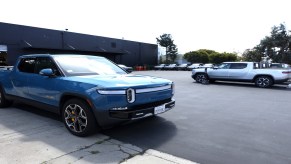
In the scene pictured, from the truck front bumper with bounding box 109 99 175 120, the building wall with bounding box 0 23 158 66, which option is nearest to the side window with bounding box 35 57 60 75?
the truck front bumper with bounding box 109 99 175 120

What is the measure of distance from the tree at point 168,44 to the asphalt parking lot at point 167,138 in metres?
51.4

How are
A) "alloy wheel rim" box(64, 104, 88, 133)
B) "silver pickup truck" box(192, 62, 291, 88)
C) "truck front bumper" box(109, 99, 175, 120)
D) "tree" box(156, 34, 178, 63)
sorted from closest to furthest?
"truck front bumper" box(109, 99, 175, 120) → "alloy wheel rim" box(64, 104, 88, 133) → "silver pickup truck" box(192, 62, 291, 88) → "tree" box(156, 34, 178, 63)

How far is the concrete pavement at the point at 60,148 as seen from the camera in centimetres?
324

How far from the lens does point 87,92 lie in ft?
12.8

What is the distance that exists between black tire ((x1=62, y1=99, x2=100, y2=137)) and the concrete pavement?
137 millimetres

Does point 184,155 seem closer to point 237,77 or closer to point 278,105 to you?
point 278,105

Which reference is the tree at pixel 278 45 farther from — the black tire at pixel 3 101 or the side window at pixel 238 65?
the black tire at pixel 3 101

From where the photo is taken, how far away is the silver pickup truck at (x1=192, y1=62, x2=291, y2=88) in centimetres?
1233

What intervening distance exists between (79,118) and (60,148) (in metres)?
0.69

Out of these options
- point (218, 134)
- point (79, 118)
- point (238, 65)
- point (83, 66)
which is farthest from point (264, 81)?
point (79, 118)

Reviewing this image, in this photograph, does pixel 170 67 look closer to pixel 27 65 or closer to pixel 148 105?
pixel 27 65

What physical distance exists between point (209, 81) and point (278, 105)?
7.63 meters

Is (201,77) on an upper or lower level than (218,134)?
upper

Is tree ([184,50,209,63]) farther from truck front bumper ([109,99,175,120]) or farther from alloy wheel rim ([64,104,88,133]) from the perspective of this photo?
alloy wheel rim ([64,104,88,133])
